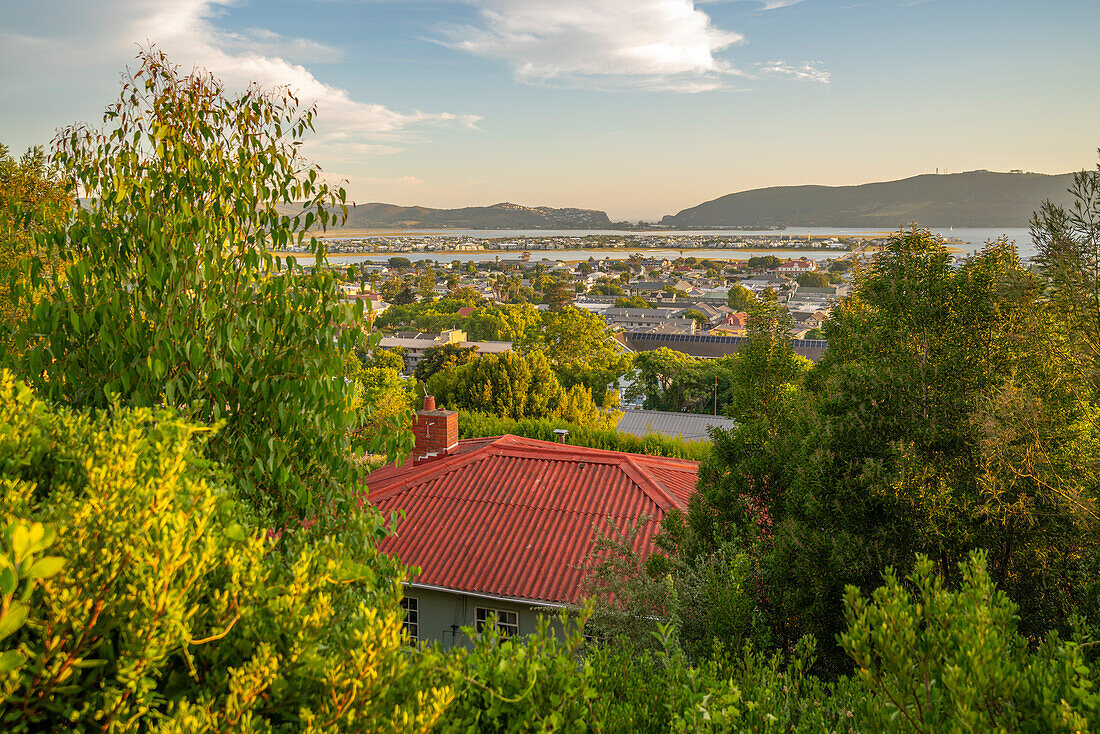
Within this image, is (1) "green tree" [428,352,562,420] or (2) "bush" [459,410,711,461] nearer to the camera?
(2) "bush" [459,410,711,461]

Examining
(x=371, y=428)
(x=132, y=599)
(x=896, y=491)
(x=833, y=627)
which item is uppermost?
(x=132, y=599)

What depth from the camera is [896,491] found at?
20.5 ft

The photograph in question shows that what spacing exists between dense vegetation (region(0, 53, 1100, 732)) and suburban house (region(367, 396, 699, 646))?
84.5 inches

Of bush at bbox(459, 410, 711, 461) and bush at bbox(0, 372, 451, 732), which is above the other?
bush at bbox(0, 372, 451, 732)

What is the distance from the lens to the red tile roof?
10664 millimetres

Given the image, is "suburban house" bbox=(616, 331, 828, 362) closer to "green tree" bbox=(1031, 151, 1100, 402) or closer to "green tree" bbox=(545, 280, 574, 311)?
"green tree" bbox=(545, 280, 574, 311)

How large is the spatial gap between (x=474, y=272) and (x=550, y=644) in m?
195

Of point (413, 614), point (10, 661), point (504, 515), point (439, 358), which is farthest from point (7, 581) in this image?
point (439, 358)

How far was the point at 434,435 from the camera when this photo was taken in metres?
14.9

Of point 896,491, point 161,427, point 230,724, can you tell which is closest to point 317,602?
point 230,724

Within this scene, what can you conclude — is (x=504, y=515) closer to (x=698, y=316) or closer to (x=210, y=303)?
(x=210, y=303)

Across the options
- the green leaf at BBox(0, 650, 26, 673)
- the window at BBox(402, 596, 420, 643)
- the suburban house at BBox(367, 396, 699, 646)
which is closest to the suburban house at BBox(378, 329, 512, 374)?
the suburban house at BBox(367, 396, 699, 646)

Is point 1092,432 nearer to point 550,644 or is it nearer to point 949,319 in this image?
point 949,319

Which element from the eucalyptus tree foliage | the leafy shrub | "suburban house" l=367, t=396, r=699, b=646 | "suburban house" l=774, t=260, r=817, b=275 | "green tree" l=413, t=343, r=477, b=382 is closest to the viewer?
the leafy shrub
